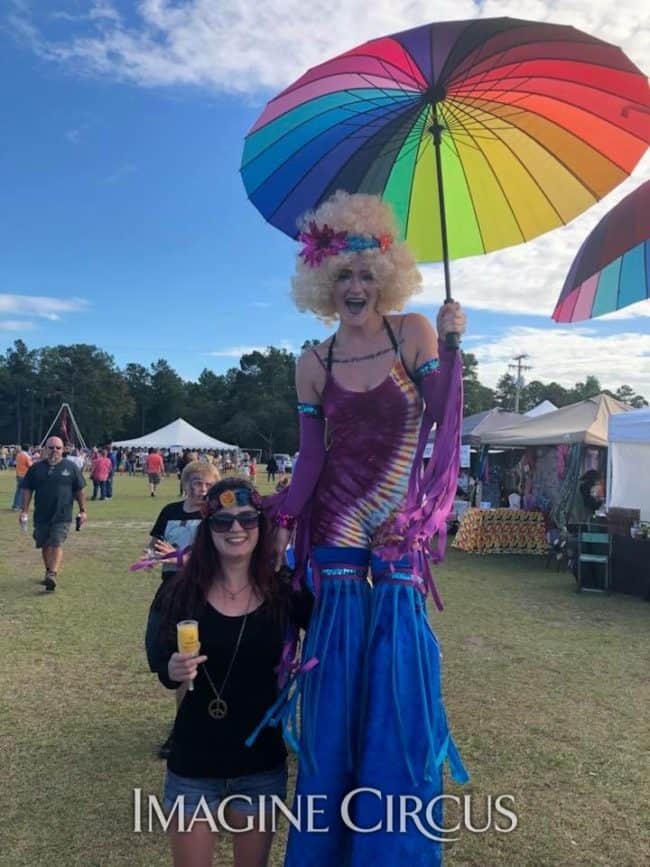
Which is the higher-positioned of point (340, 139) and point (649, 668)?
point (340, 139)

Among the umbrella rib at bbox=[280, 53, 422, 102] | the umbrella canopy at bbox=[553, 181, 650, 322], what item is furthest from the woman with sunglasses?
the umbrella canopy at bbox=[553, 181, 650, 322]

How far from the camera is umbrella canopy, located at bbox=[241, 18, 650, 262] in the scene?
2.34m

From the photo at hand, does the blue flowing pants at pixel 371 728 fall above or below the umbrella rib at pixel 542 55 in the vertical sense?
below

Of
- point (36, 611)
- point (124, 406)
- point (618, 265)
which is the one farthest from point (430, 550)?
point (124, 406)

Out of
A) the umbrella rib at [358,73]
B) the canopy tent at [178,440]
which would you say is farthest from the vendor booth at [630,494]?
the canopy tent at [178,440]

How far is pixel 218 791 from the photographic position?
2.35 metres

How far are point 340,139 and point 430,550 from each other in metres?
1.57

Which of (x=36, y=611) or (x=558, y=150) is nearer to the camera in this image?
(x=558, y=150)

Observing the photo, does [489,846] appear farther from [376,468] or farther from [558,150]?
[558,150]

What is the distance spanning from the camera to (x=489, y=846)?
314 centimetres

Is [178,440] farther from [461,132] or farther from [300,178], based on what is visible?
[461,132]

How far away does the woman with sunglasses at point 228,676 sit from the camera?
2.33m

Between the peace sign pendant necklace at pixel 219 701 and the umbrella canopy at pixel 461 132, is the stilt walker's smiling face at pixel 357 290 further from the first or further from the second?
the peace sign pendant necklace at pixel 219 701

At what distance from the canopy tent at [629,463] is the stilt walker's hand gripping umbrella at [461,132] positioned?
A: 7.73 m
